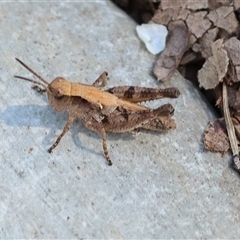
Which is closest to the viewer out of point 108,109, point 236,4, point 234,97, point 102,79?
point 108,109

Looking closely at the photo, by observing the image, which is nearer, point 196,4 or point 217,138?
point 217,138

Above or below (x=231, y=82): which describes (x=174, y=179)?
below

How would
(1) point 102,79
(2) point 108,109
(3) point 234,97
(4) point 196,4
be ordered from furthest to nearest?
(4) point 196,4
(1) point 102,79
(3) point 234,97
(2) point 108,109

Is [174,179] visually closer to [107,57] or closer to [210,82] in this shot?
[210,82]

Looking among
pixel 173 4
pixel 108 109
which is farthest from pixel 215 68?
pixel 108 109

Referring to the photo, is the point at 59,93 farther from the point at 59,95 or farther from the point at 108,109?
the point at 108,109

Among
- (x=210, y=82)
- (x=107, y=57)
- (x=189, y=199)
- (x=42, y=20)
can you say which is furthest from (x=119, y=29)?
(x=189, y=199)

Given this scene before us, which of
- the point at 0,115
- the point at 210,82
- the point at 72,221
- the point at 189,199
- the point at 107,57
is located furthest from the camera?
the point at 107,57
